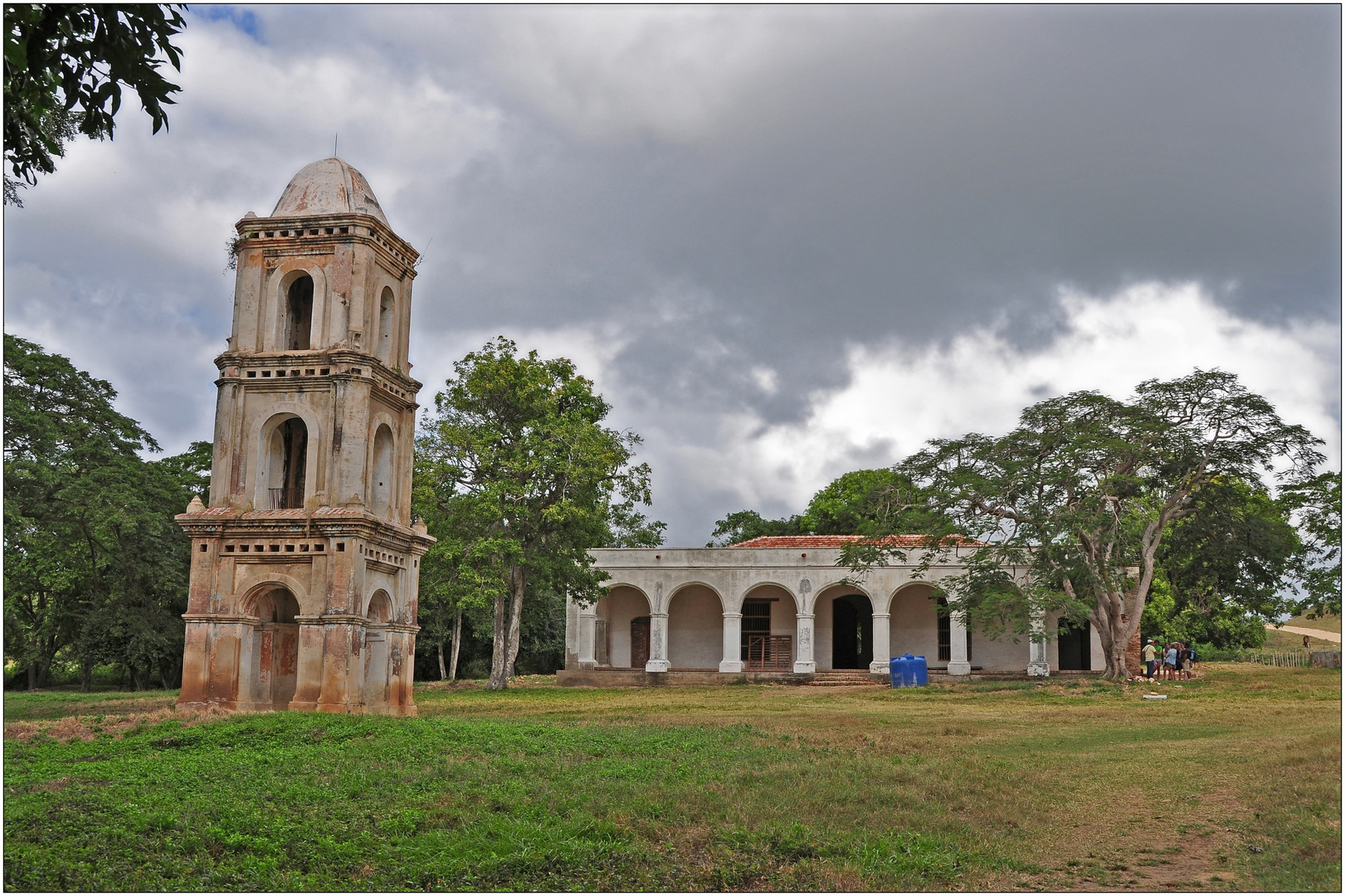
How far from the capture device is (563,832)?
26.0ft

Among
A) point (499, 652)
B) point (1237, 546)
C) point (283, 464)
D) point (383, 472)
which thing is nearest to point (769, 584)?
point (499, 652)

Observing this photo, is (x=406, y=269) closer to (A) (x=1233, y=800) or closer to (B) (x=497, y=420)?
(B) (x=497, y=420)

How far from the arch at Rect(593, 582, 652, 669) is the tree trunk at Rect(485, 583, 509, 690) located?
6137mm

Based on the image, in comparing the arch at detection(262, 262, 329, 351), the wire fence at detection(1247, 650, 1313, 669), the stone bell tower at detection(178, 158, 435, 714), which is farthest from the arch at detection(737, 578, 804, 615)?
the arch at detection(262, 262, 329, 351)

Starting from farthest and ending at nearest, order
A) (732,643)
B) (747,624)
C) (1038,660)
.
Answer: (747,624) → (732,643) → (1038,660)

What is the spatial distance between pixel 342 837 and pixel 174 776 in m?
2.71

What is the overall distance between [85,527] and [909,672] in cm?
1935

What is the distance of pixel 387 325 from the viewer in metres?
18.3

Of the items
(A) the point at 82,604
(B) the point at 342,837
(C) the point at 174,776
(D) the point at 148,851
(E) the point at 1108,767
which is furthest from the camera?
(A) the point at 82,604

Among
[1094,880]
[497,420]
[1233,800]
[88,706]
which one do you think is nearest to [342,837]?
[1094,880]

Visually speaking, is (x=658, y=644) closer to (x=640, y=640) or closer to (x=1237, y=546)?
(x=640, y=640)

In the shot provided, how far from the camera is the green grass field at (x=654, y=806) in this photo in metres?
7.11

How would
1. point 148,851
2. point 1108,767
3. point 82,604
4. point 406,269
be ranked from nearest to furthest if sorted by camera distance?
1. point 148,851
2. point 1108,767
3. point 406,269
4. point 82,604

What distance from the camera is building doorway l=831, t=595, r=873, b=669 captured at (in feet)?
123
